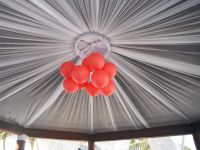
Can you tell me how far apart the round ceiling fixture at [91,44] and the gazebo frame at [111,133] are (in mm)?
2047

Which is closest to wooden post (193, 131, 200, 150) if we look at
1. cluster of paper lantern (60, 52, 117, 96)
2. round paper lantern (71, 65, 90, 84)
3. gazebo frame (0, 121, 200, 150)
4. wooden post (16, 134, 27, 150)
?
gazebo frame (0, 121, 200, 150)

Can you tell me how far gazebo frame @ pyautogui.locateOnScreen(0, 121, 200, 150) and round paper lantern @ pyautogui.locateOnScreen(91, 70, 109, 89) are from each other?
2.39m

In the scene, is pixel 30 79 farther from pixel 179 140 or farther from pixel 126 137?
pixel 179 140

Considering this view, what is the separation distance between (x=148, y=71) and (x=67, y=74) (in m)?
1.13

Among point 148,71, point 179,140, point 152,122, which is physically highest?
point 148,71

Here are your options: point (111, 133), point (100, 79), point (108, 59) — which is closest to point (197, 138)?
point (111, 133)

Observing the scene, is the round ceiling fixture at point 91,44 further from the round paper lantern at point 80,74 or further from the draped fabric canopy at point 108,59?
the round paper lantern at point 80,74

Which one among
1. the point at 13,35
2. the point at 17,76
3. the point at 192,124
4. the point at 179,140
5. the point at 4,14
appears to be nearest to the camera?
the point at 4,14

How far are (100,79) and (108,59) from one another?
33.7 inches

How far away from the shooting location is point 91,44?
8.12 ft

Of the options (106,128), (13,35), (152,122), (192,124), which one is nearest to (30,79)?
(13,35)

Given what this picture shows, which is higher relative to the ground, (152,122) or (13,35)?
(13,35)

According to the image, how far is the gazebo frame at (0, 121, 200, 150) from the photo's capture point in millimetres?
3754

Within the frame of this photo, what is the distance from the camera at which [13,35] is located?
7.57ft
